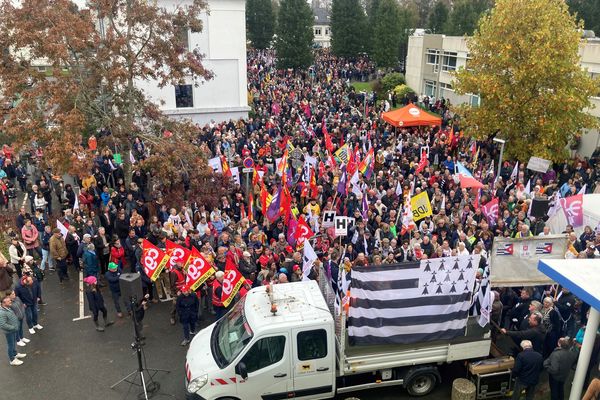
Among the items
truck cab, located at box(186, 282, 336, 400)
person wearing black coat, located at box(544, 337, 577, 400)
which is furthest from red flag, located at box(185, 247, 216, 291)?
person wearing black coat, located at box(544, 337, 577, 400)

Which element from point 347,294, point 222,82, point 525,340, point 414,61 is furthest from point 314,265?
point 414,61

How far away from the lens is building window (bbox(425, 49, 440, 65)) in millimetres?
42938

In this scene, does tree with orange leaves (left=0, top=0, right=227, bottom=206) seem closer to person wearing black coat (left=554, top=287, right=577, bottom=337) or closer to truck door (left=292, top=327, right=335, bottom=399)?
truck door (left=292, top=327, right=335, bottom=399)

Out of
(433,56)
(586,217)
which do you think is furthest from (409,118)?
(433,56)

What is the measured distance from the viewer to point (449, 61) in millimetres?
41281

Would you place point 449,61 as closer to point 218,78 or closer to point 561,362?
point 218,78

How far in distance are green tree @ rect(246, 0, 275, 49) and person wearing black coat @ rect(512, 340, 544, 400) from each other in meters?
68.1

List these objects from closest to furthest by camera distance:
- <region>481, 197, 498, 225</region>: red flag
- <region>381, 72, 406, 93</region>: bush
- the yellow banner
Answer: the yellow banner → <region>481, 197, 498, 225</region>: red flag → <region>381, 72, 406, 93</region>: bush

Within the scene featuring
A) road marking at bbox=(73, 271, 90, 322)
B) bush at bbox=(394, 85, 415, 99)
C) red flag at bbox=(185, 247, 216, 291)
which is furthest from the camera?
bush at bbox=(394, 85, 415, 99)

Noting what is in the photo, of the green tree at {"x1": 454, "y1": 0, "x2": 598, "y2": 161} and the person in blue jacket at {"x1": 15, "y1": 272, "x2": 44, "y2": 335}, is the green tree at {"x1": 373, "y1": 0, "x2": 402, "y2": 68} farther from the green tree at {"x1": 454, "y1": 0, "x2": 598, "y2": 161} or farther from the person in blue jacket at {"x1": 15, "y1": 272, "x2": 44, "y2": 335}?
the person in blue jacket at {"x1": 15, "y1": 272, "x2": 44, "y2": 335}

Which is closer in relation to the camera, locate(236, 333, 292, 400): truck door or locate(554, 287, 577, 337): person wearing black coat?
locate(236, 333, 292, 400): truck door

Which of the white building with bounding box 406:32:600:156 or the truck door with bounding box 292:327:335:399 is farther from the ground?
the white building with bounding box 406:32:600:156

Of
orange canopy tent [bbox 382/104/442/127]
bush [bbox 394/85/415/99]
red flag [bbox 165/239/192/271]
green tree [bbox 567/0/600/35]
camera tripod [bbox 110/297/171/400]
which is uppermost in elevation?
green tree [bbox 567/0/600/35]

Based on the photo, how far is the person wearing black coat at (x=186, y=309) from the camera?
418 inches
